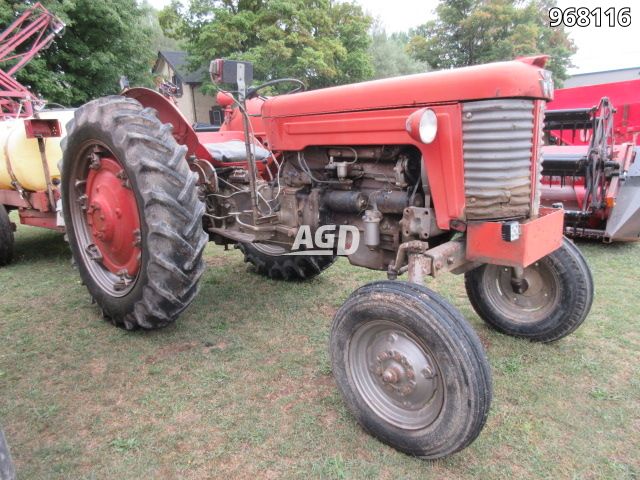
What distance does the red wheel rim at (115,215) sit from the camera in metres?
2.99

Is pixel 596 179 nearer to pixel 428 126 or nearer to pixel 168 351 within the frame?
pixel 428 126

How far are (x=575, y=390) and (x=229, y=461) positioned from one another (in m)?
1.86

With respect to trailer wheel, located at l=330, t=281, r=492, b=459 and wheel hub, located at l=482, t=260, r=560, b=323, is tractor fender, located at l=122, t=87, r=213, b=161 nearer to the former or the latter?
trailer wheel, located at l=330, t=281, r=492, b=459

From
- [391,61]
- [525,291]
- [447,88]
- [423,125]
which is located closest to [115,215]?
[423,125]

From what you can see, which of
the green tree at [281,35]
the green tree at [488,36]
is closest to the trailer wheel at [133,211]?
the green tree at [281,35]

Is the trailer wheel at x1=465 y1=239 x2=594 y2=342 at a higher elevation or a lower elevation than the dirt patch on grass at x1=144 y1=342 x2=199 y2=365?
higher

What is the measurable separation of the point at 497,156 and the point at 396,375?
110 centimetres

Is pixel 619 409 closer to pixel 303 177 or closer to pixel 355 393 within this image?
pixel 355 393

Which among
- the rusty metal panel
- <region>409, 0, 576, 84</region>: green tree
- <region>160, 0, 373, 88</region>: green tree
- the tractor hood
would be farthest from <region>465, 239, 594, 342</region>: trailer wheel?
<region>409, 0, 576, 84</region>: green tree

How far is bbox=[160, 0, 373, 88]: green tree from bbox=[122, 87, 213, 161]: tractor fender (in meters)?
15.5

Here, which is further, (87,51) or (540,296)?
(87,51)

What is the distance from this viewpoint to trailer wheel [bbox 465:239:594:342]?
2.70 meters

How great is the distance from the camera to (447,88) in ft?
6.90

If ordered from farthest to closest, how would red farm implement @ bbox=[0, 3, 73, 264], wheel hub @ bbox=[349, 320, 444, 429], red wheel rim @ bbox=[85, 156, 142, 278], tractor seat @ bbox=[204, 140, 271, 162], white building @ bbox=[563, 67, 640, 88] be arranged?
white building @ bbox=[563, 67, 640, 88]
red farm implement @ bbox=[0, 3, 73, 264]
tractor seat @ bbox=[204, 140, 271, 162]
red wheel rim @ bbox=[85, 156, 142, 278]
wheel hub @ bbox=[349, 320, 444, 429]
